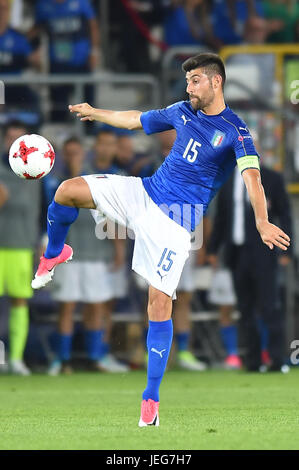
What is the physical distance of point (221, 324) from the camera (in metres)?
13.8

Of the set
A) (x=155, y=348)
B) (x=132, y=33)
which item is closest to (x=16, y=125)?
(x=132, y=33)

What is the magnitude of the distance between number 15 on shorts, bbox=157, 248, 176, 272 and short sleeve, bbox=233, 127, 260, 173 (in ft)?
2.36

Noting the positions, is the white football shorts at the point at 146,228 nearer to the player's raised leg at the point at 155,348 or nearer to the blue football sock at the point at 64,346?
the player's raised leg at the point at 155,348

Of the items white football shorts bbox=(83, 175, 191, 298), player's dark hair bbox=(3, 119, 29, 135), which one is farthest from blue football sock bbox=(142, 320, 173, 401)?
player's dark hair bbox=(3, 119, 29, 135)

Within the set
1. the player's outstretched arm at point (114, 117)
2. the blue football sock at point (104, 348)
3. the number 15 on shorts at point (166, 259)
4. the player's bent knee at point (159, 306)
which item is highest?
the player's outstretched arm at point (114, 117)

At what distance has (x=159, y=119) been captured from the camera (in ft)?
27.4

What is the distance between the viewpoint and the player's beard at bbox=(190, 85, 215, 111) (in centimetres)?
802

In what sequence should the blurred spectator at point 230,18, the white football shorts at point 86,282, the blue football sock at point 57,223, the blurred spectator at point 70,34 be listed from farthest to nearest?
the blurred spectator at point 230,18
the blurred spectator at point 70,34
the white football shorts at point 86,282
the blue football sock at point 57,223

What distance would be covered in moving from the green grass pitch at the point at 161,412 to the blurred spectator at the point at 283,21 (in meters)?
5.20

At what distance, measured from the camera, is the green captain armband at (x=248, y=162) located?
775cm

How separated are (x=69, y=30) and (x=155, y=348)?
7.95 m

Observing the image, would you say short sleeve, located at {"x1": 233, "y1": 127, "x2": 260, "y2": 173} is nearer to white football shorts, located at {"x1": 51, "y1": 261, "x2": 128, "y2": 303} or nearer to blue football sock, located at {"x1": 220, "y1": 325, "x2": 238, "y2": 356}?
white football shorts, located at {"x1": 51, "y1": 261, "x2": 128, "y2": 303}

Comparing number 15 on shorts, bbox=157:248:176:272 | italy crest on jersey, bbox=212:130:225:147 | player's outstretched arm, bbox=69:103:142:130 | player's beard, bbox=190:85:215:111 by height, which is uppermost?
player's beard, bbox=190:85:215:111

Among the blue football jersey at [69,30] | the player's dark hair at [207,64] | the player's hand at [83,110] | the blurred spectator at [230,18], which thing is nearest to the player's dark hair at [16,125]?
the blue football jersey at [69,30]
